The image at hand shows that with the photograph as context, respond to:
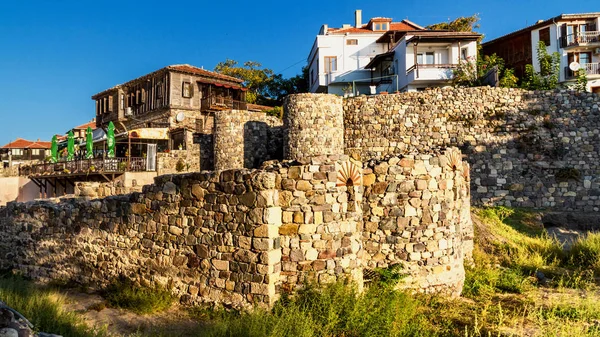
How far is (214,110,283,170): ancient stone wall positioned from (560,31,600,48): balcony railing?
2579cm

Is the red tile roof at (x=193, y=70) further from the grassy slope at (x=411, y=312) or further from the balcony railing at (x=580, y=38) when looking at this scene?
the balcony railing at (x=580, y=38)

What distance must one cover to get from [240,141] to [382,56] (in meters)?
13.8

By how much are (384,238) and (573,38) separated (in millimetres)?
33287

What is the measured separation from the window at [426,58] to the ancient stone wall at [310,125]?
11215 mm

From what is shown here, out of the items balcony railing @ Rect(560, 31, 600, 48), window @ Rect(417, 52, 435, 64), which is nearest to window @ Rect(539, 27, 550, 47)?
balcony railing @ Rect(560, 31, 600, 48)

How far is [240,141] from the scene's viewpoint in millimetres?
21688

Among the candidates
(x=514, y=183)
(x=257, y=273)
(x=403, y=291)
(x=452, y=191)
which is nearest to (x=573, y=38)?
(x=514, y=183)

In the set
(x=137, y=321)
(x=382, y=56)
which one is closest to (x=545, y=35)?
(x=382, y=56)

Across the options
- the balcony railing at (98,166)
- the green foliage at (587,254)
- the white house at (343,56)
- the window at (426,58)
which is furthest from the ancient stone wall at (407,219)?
the white house at (343,56)

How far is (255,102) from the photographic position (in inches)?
1551

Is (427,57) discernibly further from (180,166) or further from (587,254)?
(587,254)

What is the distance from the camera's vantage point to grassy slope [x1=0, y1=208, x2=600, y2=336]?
5449mm

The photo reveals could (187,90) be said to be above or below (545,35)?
below

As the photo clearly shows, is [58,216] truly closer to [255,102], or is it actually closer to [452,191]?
[452,191]
